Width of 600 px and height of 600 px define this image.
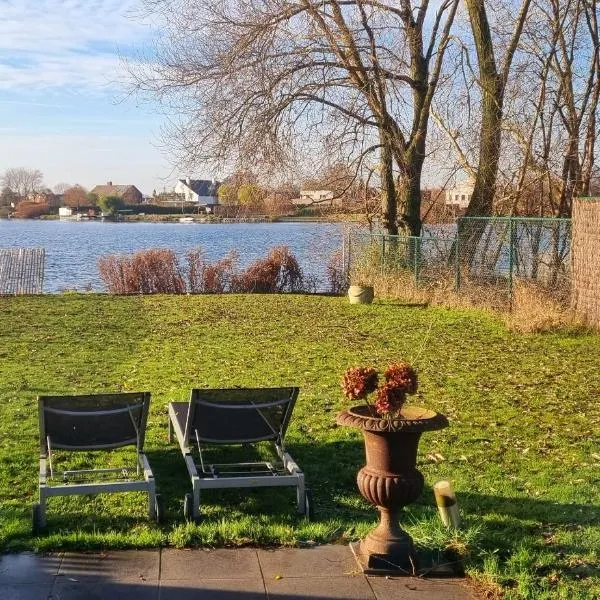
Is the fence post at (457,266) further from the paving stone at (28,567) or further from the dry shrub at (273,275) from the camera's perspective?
the paving stone at (28,567)

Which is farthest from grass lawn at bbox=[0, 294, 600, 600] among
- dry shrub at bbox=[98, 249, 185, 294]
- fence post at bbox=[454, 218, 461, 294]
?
dry shrub at bbox=[98, 249, 185, 294]

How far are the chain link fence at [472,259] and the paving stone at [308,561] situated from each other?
13.6m

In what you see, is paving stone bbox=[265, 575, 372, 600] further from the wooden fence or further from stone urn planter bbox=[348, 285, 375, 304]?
the wooden fence

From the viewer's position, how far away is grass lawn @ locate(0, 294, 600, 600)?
5473mm

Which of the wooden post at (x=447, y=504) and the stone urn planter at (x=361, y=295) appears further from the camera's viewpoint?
the stone urn planter at (x=361, y=295)

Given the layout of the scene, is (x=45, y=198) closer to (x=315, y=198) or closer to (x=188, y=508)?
(x=315, y=198)

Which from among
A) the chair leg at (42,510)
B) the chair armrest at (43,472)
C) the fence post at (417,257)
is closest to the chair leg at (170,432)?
the chair armrest at (43,472)

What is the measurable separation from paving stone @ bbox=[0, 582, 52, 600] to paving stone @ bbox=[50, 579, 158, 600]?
5 centimetres

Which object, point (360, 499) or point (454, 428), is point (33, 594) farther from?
point (454, 428)

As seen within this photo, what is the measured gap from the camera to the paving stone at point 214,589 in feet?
15.1

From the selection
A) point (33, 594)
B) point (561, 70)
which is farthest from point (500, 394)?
point (561, 70)

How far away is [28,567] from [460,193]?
79.2 ft

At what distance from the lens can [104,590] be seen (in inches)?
184

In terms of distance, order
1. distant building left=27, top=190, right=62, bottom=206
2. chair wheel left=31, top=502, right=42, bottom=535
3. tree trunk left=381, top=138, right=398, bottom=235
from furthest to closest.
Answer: distant building left=27, top=190, right=62, bottom=206 → tree trunk left=381, top=138, right=398, bottom=235 → chair wheel left=31, top=502, right=42, bottom=535
